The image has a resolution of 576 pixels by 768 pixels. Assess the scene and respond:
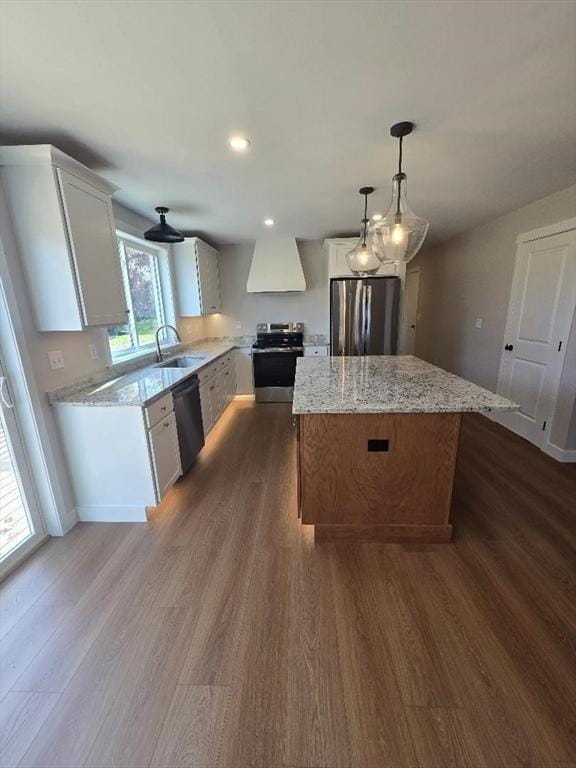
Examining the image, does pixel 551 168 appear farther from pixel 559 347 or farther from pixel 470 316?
pixel 470 316

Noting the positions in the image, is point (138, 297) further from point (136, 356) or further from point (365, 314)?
point (365, 314)

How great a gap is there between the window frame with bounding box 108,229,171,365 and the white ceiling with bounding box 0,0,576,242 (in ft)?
2.56

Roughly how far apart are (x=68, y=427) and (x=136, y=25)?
2.07 m

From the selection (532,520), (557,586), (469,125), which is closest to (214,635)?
(557,586)

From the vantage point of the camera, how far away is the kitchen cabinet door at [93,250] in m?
1.86

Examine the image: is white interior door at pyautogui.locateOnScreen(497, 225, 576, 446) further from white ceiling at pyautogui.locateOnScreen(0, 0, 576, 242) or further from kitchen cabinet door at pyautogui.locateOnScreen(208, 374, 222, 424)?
kitchen cabinet door at pyautogui.locateOnScreen(208, 374, 222, 424)

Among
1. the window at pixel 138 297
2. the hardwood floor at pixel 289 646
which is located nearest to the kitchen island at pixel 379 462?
the hardwood floor at pixel 289 646

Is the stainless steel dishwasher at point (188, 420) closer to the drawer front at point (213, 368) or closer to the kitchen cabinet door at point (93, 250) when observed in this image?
the drawer front at point (213, 368)

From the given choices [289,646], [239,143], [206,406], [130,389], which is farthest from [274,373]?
[289,646]

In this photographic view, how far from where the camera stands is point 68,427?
2102mm

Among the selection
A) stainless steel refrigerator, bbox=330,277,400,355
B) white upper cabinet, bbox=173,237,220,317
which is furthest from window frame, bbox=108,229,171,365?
stainless steel refrigerator, bbox=330,277,400,355

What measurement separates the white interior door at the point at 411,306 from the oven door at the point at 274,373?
10.2 feet

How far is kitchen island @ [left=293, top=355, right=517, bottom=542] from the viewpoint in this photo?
182 centimetres

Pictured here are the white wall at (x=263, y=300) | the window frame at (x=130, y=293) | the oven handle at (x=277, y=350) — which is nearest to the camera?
the window frame at (x=130, y=293)
